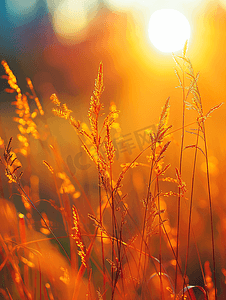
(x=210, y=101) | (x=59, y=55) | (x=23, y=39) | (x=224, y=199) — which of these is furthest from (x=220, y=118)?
(x=23, y=39)

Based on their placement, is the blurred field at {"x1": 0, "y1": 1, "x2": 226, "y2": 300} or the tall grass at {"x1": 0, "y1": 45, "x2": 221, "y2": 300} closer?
the tall grass at {"x1": 0, "y1": 45, "x2": 221, "y2": 300}

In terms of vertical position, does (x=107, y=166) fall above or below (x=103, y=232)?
above

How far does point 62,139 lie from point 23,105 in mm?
1823

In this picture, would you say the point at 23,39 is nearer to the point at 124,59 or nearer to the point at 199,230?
the point at 124,59

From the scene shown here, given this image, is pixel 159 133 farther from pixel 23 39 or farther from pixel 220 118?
pixel 23 39

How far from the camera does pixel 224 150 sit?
1424 mm

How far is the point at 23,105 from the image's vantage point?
3.34 feet

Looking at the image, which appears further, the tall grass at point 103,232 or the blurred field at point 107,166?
the blurred field at point 107,166

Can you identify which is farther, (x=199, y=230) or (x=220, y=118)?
(x=220, y=118)

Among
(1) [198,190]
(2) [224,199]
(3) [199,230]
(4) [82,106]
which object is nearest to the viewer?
(2) [224,199]

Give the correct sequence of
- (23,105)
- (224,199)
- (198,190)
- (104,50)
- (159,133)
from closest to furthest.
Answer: (159,133) < (23,105) < (224,199) < (198,190) < (104,50)

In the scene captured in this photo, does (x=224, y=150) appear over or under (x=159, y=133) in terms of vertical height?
under

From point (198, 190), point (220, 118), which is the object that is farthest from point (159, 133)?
point (220, 118)

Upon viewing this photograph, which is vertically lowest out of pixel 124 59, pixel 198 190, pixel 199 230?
pixel 199 230
